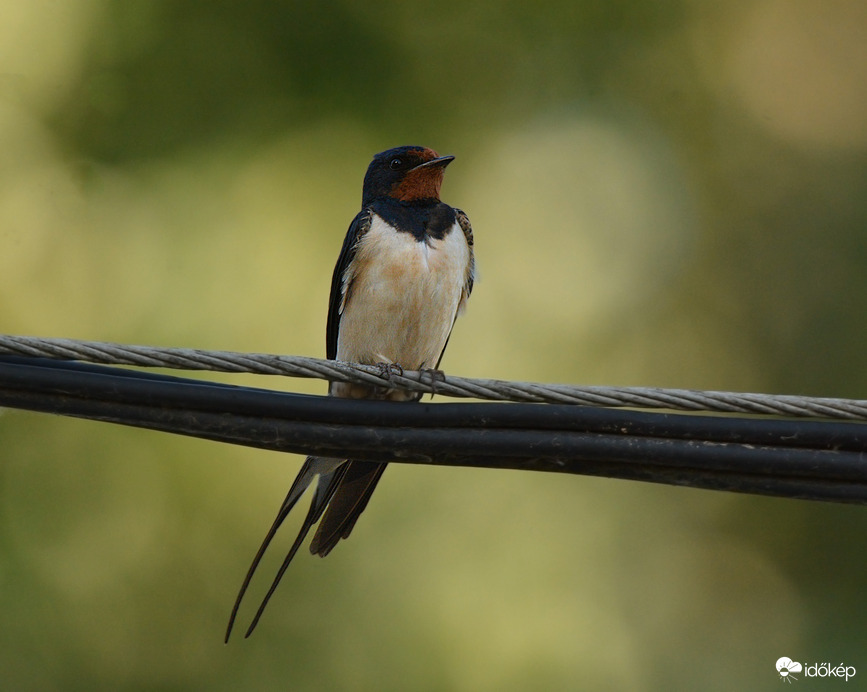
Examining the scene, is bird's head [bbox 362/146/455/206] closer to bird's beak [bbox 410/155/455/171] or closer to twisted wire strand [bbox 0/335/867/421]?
bird's beak [bbox 410/155/455/171]

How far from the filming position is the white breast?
485cm

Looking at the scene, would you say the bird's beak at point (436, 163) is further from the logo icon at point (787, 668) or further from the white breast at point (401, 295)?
the logo icon at point (787, 668)

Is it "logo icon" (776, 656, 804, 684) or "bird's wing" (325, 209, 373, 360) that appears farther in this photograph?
"logo icon" (776, 656, 804, 684)

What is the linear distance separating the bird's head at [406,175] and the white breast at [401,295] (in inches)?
9.9

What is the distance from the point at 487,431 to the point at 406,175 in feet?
9.00

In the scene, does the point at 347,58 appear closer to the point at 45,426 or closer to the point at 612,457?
the point at 45,426

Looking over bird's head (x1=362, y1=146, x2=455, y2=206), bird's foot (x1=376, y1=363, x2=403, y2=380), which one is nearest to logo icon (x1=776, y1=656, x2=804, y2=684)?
bird's foot (x1=376, y1=363, x2=403, y2=380)

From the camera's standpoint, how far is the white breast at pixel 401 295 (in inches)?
191

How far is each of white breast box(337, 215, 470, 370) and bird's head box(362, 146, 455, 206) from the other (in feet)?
0.82

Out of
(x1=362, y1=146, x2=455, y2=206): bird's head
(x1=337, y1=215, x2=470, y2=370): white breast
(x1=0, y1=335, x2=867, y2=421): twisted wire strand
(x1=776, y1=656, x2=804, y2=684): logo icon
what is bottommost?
(x1=776, y1=656, x2=804, y2=684): logo icon

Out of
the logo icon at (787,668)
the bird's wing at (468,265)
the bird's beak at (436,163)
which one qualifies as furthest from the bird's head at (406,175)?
the logo icon at (787,668)

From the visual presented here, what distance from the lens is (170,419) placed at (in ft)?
8.80

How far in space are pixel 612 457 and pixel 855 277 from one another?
26.6 feet

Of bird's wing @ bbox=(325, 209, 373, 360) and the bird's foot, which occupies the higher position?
bird's wing @ bbox=(325, 209, 373, 360)
